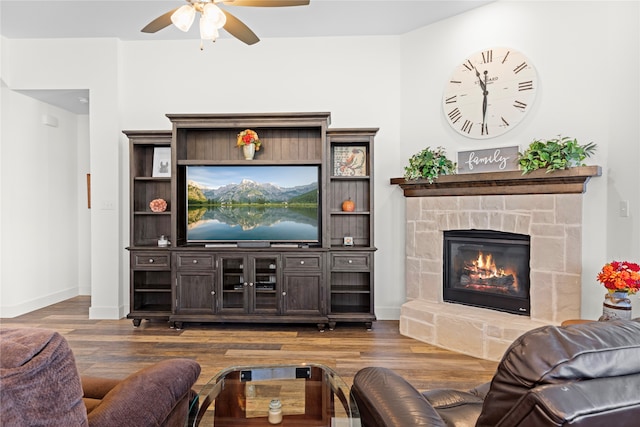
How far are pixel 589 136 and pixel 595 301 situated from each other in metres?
1.33

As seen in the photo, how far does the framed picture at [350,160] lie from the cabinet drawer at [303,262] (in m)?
0.98

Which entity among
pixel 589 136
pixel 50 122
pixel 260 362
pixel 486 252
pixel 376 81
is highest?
pixel 376 81

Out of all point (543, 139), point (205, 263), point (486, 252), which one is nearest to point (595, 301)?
point (486, 252)

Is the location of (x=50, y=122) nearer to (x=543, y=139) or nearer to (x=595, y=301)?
(x=543, y=139)

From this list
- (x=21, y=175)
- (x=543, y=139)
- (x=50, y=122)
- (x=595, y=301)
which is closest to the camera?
(x=595, y=301)

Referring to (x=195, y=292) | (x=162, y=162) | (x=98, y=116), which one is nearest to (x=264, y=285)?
(x=195, y=292)

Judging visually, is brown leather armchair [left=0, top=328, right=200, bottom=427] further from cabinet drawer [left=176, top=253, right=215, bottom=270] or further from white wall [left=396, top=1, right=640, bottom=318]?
white wall [left=396, top=1, right=640, bottom=318]

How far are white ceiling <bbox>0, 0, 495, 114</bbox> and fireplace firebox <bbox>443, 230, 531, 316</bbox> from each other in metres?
2.24

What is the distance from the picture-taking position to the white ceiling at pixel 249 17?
11.7 ft

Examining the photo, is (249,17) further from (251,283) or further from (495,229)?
(495,229)

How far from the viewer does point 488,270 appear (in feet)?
11.5

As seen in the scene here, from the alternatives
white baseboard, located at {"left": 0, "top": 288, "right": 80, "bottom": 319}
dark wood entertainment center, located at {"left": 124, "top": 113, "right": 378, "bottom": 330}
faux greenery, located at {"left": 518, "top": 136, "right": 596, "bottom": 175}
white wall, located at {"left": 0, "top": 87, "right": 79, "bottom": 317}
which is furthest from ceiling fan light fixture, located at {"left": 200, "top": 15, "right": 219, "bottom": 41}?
white baseboard, located at {"left": 0, "top": 288, "right": 80, "bottom": 319}

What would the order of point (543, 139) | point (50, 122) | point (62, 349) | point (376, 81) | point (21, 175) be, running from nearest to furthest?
1. point (62, 349)
2. point (543, 139)
3. point (376, 81)
4. point (21, 175)
5. point (50, 122)

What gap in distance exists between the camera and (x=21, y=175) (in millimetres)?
4496
